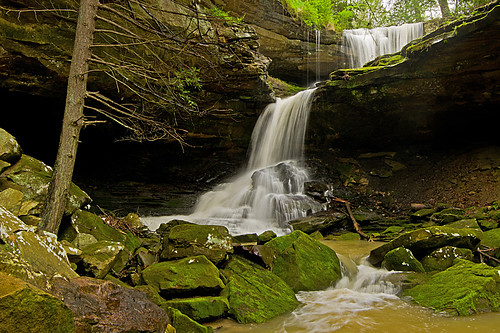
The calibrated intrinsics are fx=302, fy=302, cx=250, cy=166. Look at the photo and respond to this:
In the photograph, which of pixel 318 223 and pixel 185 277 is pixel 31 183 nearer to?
pixel 185 277

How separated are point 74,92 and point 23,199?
158 cm

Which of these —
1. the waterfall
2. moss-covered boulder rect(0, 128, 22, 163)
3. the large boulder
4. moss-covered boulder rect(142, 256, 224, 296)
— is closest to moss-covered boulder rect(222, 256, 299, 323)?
moss-covered boulder rect(142, 256, 224, 296)

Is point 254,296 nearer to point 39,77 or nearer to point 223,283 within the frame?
point 223,283

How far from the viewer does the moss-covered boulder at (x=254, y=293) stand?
3.83 meters

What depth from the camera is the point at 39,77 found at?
7.97 m

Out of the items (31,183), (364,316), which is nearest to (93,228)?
(31,183)


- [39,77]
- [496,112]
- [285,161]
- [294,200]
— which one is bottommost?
[294,200]

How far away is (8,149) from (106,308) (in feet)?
11.1

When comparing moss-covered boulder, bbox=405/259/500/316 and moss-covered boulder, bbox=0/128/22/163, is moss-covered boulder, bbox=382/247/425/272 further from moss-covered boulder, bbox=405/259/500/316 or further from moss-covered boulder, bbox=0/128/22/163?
moss-covered boulder, bbox=0/128/22/163

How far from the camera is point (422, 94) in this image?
11133mm

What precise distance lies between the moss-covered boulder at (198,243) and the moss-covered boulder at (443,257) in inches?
137

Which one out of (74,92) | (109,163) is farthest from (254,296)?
(109,163)

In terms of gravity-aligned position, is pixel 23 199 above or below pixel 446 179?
above

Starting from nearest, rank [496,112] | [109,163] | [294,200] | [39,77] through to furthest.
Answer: [39,77] < [294,200] < [496,112] < [109,163]
